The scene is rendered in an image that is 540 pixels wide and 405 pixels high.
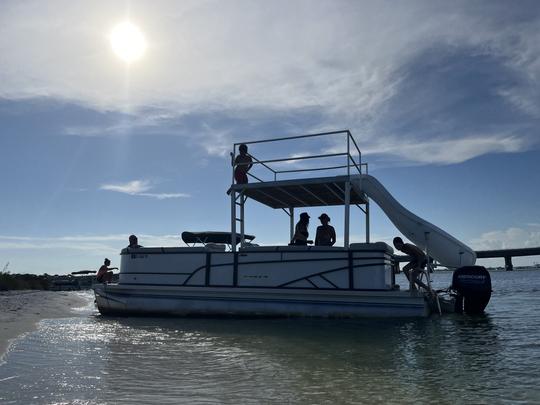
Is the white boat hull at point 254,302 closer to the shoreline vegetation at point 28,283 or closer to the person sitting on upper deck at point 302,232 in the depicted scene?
the person sitting on upper deck at point 302,232

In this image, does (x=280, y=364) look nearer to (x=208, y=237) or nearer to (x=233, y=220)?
(x=233, y=220)

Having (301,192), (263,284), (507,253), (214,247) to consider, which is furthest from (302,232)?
(507,253)

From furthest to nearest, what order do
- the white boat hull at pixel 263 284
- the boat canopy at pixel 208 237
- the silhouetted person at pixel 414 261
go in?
the boat canopy at pixel 208 237 < the silhouetted person at pixel 414 261 < the white boat hull at pixel 263 284

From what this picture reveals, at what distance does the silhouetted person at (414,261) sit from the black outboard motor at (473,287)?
829 millimetres

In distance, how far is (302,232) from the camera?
44.4 ft

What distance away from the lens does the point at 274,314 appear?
12625 mm

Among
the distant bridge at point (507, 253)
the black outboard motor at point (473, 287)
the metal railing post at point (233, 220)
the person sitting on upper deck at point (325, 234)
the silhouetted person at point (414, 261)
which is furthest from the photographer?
the distant bridge at point (507, 253)

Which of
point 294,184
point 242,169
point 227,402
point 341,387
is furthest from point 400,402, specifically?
point 242,169

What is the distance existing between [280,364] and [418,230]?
23.2 ft

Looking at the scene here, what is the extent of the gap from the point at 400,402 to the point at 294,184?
858 centimetres

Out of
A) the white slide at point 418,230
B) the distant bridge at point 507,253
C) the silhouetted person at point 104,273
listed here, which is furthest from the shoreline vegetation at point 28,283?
the distant bridge at point 507,253

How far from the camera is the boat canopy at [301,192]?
13047 millimetres

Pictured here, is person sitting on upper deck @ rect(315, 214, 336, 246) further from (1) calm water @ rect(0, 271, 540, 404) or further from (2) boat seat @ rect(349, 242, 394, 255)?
(1) calm water @ rect(0, 271, 540, 404)

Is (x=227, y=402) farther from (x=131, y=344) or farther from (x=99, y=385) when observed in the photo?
(x=131, y=344)
